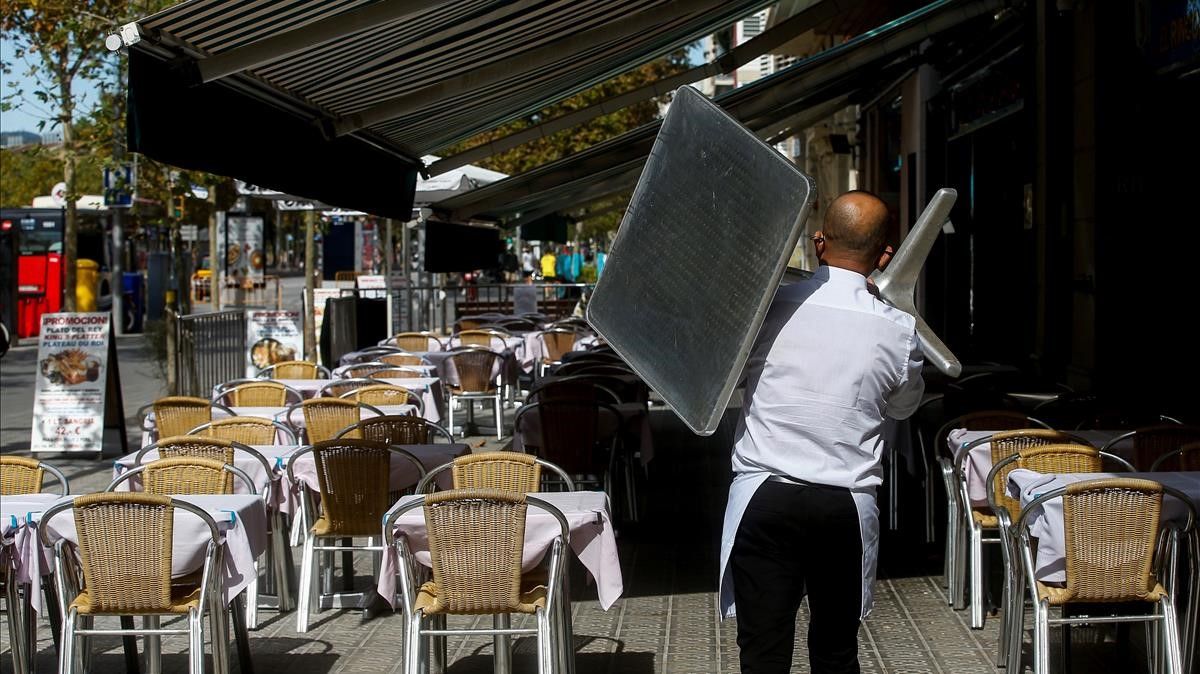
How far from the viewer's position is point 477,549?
18.3 ft

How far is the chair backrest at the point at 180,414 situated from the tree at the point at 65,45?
6205mm

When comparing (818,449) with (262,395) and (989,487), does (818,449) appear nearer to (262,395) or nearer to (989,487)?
(989,487)

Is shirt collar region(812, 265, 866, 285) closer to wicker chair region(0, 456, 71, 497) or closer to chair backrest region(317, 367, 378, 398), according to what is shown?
wicker chair region(0, 456, 71, 497)

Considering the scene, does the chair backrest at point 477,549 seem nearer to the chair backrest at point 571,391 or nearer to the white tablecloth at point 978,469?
the white tablecloth at point 978,469

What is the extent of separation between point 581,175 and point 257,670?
6961mm

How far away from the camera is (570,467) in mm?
9664

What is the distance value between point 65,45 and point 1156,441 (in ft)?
41.2

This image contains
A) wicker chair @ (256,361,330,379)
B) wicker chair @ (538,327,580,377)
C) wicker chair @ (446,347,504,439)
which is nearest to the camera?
wicker chair @ (256,361,330,379)

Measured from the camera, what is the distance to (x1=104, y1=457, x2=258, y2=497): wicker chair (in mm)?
6797

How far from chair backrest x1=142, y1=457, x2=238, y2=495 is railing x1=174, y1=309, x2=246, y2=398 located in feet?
26.6

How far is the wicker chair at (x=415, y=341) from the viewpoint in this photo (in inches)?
651

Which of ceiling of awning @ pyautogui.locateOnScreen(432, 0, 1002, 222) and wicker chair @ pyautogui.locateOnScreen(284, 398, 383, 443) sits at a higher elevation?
ceiling of awning @ pyautogui.locateOnScreen(432, 0, 1002, 222)

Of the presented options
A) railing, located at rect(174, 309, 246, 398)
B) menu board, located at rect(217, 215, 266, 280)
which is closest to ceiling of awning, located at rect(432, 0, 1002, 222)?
railing, located at rect(174, 309, 246, 398)

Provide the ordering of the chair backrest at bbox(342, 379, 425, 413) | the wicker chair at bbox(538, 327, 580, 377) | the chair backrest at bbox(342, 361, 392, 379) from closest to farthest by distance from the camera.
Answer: the chair backrest at bbox(342, 379, 425, 413) → the chair backrest at bbox(342, 361, 392, 379) → the wicker chair at bbox(538, 327, 580, 377)
